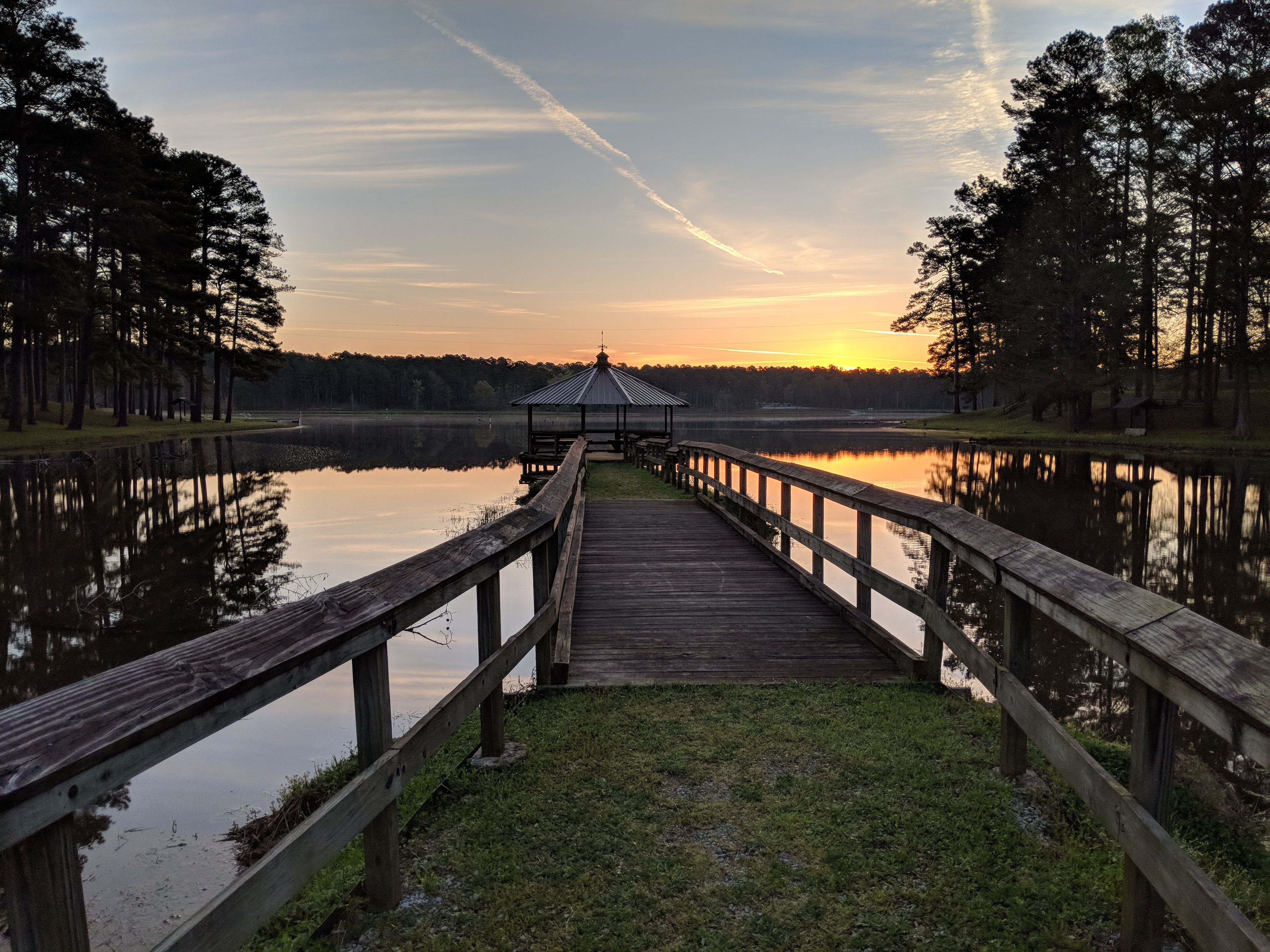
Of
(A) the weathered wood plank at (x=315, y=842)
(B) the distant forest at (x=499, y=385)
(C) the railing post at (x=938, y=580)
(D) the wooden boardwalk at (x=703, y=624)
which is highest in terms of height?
(B) the distant forest at (x=499, y=385)

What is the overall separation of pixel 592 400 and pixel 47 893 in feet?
77.6

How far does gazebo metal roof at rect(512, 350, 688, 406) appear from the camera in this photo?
2450 cm

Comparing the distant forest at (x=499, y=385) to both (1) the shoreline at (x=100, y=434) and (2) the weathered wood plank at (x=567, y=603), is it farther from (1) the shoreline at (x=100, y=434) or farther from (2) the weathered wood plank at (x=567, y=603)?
(2) the weathered wood plank at (x=567, y=603)

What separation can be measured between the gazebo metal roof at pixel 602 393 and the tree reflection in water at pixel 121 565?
8338 mm

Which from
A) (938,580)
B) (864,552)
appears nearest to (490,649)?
(938,580)

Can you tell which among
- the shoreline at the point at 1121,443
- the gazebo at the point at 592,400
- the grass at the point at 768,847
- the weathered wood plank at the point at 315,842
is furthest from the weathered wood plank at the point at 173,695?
the shoreline at the point at 1121,443

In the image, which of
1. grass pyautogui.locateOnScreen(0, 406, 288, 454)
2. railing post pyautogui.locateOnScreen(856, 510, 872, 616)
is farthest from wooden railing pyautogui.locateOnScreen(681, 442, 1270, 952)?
grass pyautogui.locateOnScreen(0, 406, 288, 454)

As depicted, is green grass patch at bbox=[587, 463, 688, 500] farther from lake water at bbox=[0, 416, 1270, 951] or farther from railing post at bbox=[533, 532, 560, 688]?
railing post at bbox=[533, 532, 560, 688]

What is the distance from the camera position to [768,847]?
2.84m

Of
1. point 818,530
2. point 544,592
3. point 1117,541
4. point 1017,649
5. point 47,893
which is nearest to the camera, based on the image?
point 47,893

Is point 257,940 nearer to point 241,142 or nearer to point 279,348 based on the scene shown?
point 241,142

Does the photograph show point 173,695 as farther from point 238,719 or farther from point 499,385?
point 499,385

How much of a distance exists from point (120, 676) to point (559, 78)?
64.6ft

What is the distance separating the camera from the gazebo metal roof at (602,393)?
24500mm
